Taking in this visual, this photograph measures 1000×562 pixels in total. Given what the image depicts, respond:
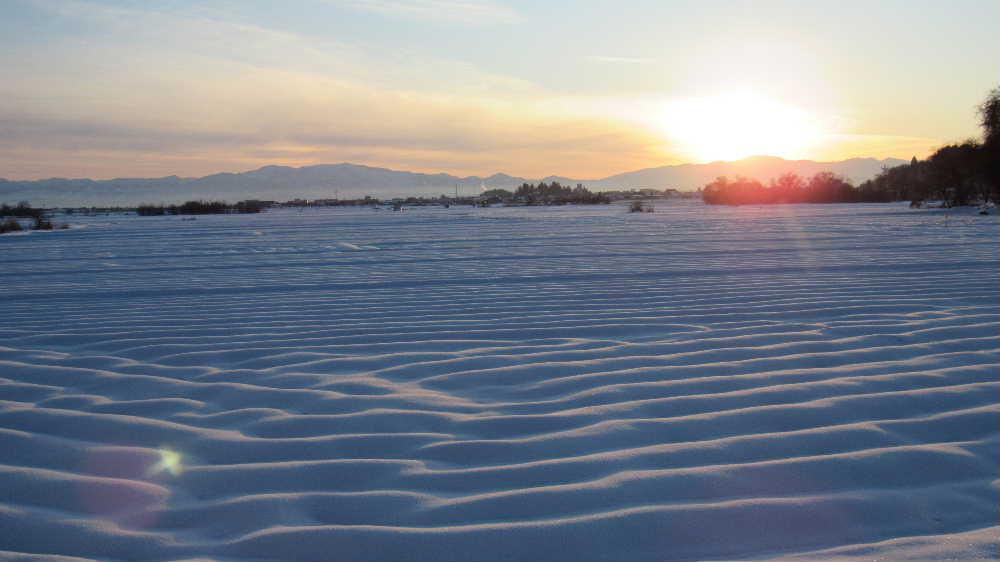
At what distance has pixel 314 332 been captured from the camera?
4598 mm

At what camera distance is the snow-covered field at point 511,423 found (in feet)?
6.49

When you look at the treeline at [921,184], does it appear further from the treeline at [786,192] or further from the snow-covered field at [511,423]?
the snow-covered field at [511,423]

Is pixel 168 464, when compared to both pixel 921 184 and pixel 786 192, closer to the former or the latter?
pixel 921 184

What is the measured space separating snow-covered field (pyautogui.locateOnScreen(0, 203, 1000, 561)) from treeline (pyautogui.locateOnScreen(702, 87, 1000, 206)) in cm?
1612

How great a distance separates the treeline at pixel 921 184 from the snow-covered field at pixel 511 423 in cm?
1612

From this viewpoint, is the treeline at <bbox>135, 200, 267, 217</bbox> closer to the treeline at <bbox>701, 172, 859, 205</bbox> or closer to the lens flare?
the treeline at <bbox>701, 172, 859, 205</bbox>

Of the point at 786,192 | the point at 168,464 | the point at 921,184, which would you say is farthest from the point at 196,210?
the point at 168,464

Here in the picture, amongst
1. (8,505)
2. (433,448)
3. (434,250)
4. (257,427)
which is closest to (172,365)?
(257,427)

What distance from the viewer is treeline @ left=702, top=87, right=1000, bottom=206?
19.1 metres

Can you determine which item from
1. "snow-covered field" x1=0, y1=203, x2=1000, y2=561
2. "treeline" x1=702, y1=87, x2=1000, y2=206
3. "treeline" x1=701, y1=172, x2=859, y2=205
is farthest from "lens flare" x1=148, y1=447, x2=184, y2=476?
"treeline" x1=701, y1=172, x2=859, y2=205

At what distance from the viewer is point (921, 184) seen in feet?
83.7

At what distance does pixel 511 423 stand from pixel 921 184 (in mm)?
27417

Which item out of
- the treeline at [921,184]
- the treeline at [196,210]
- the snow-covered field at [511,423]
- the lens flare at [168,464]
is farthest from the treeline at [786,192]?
the lens flare at [168,464]

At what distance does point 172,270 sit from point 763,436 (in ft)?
25.0
